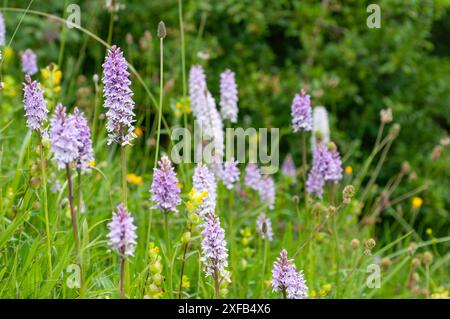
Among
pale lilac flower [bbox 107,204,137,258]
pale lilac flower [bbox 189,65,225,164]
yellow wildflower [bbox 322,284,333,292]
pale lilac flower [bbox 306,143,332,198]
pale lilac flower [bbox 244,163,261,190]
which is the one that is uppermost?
pale lilac flower [bbox 189,65,225,164]

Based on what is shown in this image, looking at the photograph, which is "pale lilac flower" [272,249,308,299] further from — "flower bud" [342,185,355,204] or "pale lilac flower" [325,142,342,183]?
"pale lilac flower" [325,142,342,183]

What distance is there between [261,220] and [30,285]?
3.33 ft

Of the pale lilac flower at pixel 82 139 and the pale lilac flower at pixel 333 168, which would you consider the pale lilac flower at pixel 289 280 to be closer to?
the pale lilac flower at pixel 82 139

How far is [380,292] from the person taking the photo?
134 inches

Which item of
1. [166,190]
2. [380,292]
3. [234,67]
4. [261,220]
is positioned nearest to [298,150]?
[234,67]

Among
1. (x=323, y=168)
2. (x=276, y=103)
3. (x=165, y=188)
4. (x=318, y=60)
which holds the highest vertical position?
(x=318, y=60)

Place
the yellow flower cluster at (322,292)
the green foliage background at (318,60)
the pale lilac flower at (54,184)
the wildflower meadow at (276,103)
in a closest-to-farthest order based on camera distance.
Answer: the yellow flower cluster at (322,292), the pale lilac flower at (54,184), the wildflower meadow at (276,103), the green foliage background at (318,60)

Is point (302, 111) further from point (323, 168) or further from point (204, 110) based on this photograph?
point (204, 110)

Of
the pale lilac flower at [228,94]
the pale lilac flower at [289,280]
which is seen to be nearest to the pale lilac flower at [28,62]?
the pale lilac flower at [228,94]

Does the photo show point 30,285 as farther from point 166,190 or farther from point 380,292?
point 380,292

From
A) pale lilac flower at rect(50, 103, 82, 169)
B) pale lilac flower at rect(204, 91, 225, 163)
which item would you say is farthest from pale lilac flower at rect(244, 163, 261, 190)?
pale lilac flower at rect(50, 103, 82, 169)

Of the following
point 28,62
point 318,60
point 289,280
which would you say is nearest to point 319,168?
point 289,280

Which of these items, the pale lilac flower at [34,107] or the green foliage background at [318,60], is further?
the green foliage background at [318,60]

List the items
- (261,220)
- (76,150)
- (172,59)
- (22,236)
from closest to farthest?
(76,150) < (22,236) < (261,220) < (172,59)
